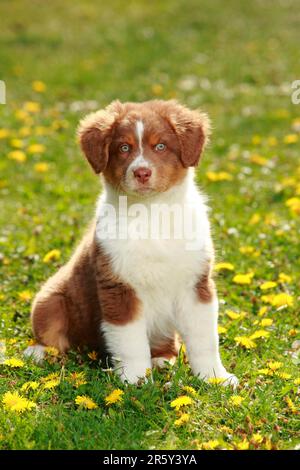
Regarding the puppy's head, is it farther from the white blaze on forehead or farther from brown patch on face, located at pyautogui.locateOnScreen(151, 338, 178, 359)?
brown patch on face, located at pyautogui.locateOnScreen(151, 338, 178, 359)

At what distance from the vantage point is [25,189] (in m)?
7.99

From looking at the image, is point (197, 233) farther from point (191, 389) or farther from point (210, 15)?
point (210, 15)

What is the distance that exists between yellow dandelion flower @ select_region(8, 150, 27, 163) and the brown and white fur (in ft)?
13.8

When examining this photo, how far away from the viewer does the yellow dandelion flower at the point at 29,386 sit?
4324mm

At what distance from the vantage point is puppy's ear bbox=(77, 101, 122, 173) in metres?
4.42

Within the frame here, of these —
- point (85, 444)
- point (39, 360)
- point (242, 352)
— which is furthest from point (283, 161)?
point (85, 444)

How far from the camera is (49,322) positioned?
491cm

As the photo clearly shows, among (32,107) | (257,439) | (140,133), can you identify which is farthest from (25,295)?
(32,107)

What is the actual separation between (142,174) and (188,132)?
1.42 ft

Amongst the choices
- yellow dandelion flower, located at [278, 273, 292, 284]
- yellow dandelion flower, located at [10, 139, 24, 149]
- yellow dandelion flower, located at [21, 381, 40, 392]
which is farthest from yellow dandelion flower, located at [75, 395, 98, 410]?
yellow dandelion flower, located at [10, 139, 24, 149]

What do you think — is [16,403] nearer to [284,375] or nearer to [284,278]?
[284,375]

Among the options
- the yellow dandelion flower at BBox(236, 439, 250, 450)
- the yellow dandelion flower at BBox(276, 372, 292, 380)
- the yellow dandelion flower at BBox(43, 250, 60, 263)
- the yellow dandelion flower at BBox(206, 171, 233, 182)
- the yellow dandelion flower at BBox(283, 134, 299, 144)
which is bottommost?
the yellow dandelion flower at BBox(236, 439, 250, 450)

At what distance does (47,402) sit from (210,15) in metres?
11.9

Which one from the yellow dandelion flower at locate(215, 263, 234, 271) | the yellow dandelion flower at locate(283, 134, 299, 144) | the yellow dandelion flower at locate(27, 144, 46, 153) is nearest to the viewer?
the yellow dandelion flower at locate(215, 263, 234, 271)
